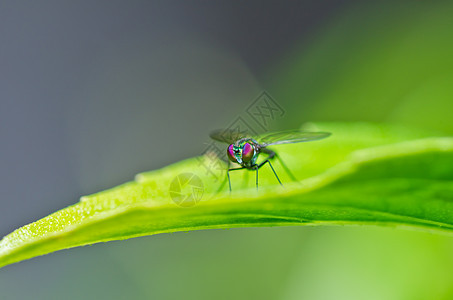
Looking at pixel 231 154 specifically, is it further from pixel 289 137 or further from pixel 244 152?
pixel 289 137

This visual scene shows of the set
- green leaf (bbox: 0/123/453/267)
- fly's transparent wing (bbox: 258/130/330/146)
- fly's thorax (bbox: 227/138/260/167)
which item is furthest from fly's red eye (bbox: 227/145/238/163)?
green leaf (bbox: 0/123/453/267)

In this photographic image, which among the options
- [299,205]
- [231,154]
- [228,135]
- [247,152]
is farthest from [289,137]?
[299,205]

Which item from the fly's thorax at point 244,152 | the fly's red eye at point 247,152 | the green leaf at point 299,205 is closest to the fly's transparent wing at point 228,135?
the fly's thorax at point 244,152

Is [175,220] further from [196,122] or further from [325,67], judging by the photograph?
[196,122]

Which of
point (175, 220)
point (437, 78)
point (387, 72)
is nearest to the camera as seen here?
point (175, 220)

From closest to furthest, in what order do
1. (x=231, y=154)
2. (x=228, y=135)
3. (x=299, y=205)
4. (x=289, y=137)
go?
(x=299, y=205)
(x=289, y=137)
(x=231, y=154)
(x=228, y=135)

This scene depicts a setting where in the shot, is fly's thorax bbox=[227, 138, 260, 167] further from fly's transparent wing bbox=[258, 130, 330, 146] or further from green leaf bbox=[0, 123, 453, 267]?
green leaf bbox=[0, 123, 453, 267]

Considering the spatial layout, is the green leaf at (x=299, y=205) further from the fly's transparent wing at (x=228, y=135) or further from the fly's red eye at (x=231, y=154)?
the fly's transparent wing at (x=228, y=135)

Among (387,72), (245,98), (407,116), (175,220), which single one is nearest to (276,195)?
(175,220)
